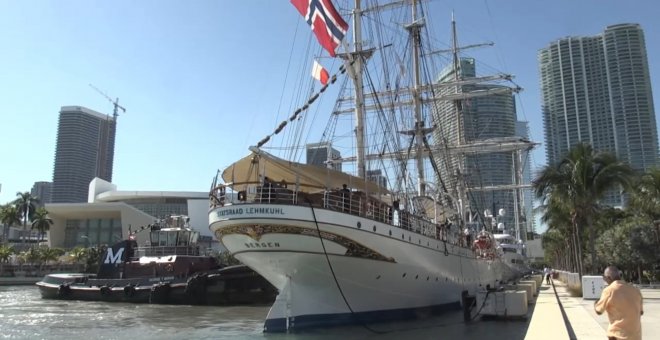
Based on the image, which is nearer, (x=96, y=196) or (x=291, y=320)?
(x=291, y=320)

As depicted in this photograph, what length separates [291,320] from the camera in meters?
18.2

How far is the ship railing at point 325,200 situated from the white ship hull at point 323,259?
0.34 metres

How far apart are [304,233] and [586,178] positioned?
1950 centimetres

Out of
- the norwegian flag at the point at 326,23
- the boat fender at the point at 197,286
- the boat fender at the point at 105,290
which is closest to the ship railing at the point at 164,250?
the boat fender at the point at 105,290

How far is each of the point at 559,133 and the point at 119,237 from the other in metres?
72.3

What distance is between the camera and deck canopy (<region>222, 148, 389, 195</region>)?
1815 cm

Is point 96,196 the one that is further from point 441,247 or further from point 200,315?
point 441,247

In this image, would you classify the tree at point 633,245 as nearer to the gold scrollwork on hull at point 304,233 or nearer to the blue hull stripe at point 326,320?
the blue hull stripe at point 326,320

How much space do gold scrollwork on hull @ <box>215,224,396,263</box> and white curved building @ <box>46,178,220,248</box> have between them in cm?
6720

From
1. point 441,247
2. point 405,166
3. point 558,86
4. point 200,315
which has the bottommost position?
point 200,315

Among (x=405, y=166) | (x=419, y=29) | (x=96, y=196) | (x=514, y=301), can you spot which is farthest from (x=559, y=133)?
(x=96, y=196)

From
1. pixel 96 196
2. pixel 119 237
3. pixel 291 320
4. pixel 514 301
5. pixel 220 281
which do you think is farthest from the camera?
pixel 96 196

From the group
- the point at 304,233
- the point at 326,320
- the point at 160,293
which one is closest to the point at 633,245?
the point at 326,320

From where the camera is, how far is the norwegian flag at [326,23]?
2070cm
